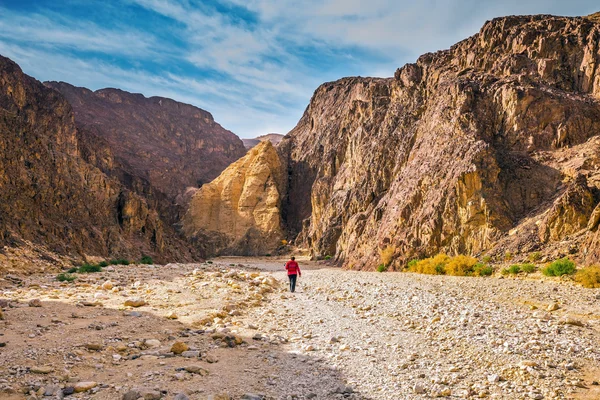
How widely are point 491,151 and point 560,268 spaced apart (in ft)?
42.9

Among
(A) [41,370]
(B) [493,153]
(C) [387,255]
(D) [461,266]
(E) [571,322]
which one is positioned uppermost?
(B) [493,153]

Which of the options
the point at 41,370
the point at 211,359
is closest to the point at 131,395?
the point at 41,370

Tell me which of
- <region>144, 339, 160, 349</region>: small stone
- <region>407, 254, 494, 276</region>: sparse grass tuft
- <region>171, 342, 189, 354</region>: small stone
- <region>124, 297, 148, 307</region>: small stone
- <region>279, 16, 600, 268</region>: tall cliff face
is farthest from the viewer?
<region>279, 16, 600, 268</region>: tall cliff face

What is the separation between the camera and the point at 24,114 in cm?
5519

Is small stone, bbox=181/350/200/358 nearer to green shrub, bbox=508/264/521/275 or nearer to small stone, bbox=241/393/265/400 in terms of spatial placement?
small stone, bbox=241/393/265/400

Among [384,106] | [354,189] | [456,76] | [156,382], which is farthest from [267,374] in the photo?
[384,106]

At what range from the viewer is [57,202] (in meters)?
33.2

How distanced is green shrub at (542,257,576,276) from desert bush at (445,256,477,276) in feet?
16.1

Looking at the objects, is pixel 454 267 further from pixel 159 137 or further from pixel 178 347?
pixel 159 137

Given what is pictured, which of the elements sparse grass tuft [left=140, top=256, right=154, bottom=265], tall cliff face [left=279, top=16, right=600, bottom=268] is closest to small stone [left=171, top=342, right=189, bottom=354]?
tall cliff face [left=279, top=16, right=600, bottom=268]

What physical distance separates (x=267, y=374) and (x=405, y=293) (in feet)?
30.9

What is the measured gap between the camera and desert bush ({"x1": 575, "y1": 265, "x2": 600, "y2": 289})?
552 inches

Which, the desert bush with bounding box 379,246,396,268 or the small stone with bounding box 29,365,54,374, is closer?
the small stone with bounding box 29,365,54,374

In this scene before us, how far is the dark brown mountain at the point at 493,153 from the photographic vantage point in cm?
2278
